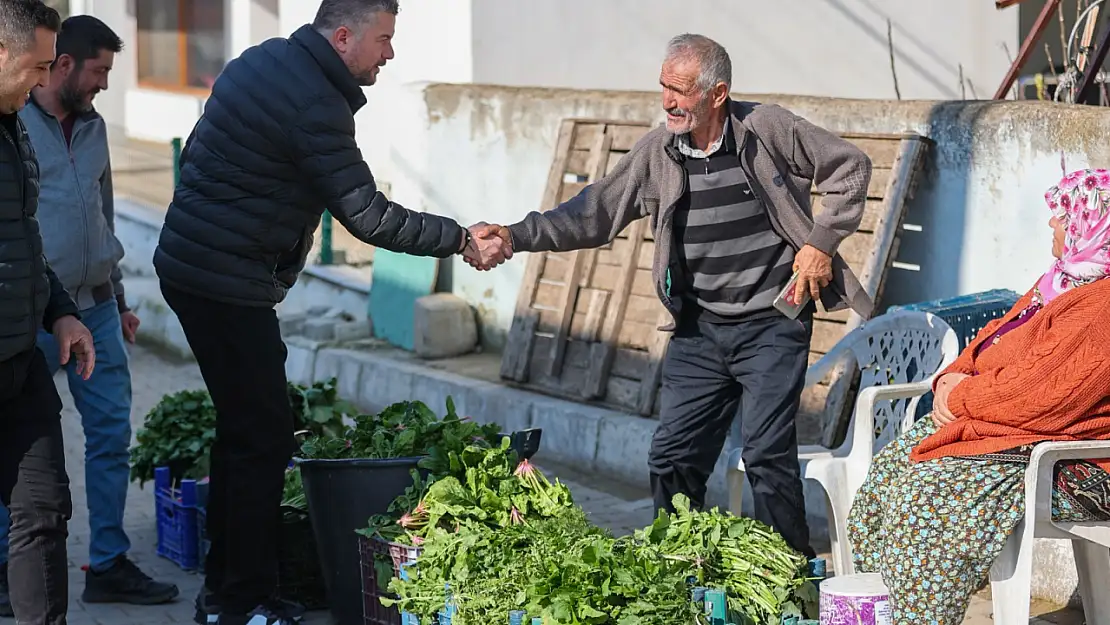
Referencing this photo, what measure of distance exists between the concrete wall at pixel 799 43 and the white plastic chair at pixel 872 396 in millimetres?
4880

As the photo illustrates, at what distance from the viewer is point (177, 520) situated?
5.62 m

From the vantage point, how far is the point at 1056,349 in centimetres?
394

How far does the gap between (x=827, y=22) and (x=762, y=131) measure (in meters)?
6.54

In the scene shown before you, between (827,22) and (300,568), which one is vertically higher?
(827,22)

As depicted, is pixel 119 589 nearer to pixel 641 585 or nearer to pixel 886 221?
pixel 641 585

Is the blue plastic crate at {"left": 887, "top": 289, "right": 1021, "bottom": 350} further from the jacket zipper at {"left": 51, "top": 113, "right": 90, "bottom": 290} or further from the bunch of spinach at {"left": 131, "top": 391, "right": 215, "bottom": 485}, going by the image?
the jacket zipper at {"left": 51, "top": 113, "right": 90, "bottom": 290}

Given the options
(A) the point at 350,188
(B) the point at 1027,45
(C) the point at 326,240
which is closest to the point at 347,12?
(A) the point at 350,188

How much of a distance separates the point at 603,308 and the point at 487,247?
2534 mm

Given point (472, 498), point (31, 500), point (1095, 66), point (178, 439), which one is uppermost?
point (1095, 66)

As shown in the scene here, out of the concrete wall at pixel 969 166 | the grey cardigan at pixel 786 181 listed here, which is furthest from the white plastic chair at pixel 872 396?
the concrete wall at pixel 969 166

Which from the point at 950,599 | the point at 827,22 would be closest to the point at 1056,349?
the point at 950,599

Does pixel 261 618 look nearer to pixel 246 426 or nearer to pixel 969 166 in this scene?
pixel 246 426

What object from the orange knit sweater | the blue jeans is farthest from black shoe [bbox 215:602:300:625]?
the orange knit sweater

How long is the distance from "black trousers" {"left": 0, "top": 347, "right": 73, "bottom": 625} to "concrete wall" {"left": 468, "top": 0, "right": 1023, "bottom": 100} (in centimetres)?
604
